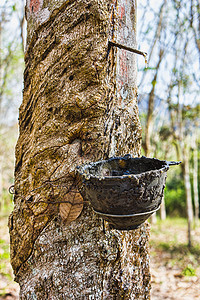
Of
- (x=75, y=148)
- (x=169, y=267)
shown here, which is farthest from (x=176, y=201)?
(x=75, y=148)

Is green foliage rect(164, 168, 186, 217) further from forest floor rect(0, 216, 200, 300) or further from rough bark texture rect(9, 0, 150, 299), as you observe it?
rough bark texture rect(9, 0, 150, 299)

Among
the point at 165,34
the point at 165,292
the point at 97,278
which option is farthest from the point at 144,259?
the point at 165,34

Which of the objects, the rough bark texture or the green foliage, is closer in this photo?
the rough bark texture

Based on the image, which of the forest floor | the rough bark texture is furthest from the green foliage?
the rough bark texture

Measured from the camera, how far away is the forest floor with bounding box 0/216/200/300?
3279mm

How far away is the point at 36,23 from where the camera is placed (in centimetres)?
162

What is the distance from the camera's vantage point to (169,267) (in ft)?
13.8

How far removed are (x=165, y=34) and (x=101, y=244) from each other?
5.48m

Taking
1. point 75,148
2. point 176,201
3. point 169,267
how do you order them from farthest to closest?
point 176,201 < point 169,267 < point 75,148

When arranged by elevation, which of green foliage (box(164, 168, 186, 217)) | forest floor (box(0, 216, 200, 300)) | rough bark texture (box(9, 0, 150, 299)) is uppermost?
rough bark texture (box(9, 0, 150, 299))

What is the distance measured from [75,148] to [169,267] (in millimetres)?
3701

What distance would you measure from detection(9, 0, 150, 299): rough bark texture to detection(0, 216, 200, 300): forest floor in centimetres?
210

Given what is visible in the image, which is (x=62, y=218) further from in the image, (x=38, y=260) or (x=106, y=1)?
(x=106, y=1)

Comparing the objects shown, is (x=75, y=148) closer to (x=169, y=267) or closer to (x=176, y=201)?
(x=169, y=267)
